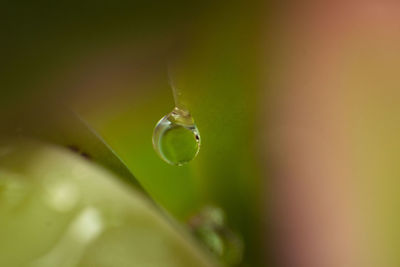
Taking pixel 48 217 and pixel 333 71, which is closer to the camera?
pixel 48 217

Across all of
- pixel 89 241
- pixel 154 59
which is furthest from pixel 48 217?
pixel 154 59

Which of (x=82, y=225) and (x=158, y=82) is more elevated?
(x=158, y=82)

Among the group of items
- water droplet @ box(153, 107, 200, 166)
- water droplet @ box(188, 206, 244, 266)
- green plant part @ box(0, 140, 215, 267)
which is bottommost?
green plant part @ box(0, 140, 215, 267)

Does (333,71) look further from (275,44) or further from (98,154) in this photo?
(98,154)

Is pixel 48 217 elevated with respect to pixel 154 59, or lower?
lower
